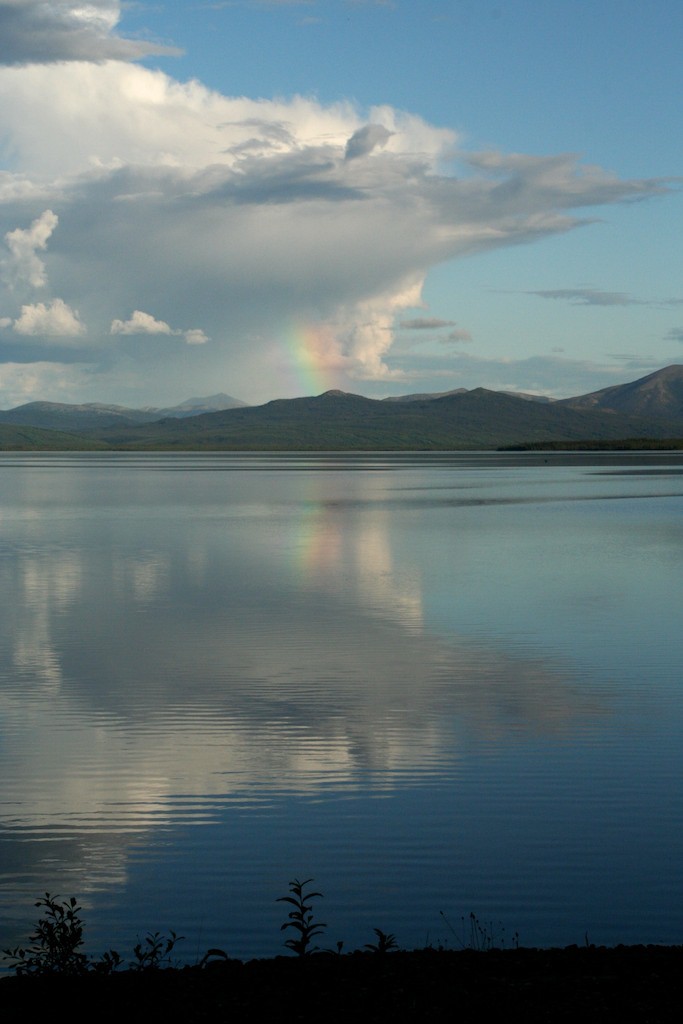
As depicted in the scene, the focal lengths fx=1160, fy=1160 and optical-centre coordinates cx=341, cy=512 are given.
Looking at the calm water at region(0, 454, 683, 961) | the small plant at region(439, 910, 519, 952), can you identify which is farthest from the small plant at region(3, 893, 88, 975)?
the small plant at region(439, 910, 519, 952)

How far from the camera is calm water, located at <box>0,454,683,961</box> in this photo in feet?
30.7

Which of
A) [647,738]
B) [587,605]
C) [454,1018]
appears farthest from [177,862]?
[587,605]

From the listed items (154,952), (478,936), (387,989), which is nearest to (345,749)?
(478,936)

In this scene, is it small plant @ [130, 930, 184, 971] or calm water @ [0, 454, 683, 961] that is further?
calm water @ [0, 454, 683, 961]

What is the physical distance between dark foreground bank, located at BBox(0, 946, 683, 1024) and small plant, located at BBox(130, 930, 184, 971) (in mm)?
143

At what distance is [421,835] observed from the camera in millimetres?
10828

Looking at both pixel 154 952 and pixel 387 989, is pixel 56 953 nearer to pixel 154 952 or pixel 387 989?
pixel 154 952

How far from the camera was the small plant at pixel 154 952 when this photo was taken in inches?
296

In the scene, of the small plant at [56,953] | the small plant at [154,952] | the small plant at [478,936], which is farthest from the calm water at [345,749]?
the small plant at [56,953]

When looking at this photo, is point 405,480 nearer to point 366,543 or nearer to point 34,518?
point 34,518

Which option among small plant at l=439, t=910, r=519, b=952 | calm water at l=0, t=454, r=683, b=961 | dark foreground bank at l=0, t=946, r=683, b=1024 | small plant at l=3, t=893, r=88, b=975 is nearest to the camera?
dark foreground bank at l=0, t=946, r=683, b=1024

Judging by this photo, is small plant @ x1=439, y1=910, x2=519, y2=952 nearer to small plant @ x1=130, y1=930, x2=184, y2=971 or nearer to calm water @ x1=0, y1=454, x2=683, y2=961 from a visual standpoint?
calm water @ x1=0, y1=454, x2=683, y2=961

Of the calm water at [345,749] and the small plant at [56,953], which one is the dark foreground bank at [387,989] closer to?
the small plant at [56,953]

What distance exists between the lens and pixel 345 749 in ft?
46.0
